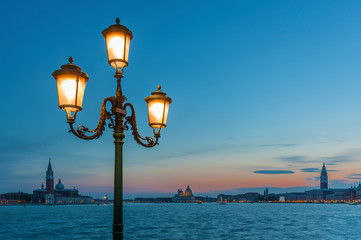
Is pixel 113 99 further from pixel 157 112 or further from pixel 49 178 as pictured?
pixel 49 178

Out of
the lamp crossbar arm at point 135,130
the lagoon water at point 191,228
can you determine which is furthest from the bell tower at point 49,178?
the lamp crossbar arm at point 135,130

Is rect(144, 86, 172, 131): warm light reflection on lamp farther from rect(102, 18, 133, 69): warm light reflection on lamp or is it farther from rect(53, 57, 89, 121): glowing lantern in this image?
rect(53, 57, 89, 121): glowing lantern

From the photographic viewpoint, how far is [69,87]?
4598 mm

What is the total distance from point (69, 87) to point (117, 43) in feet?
2.61

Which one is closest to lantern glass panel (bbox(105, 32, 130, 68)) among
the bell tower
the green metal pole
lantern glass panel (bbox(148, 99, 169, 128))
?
lantern glass panel (bbox(148, 99, 169, 128))

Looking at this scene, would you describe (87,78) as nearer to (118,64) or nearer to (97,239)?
(118,64)

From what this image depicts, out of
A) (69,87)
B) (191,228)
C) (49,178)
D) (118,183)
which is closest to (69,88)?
(69,87)

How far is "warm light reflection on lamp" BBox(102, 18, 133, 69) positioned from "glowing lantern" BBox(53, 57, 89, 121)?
46cm

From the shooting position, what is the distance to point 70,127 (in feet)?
15.3

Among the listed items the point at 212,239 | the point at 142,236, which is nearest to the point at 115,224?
the point at 212,239

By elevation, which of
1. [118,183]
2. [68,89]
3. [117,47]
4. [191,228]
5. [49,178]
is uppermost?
[117,47]

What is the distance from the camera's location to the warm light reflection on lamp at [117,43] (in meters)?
4.79

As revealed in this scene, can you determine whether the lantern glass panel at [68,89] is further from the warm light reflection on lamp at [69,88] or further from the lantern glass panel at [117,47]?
the lantern glass panel at [117,47]

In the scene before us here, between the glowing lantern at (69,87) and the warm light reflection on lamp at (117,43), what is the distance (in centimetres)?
46
